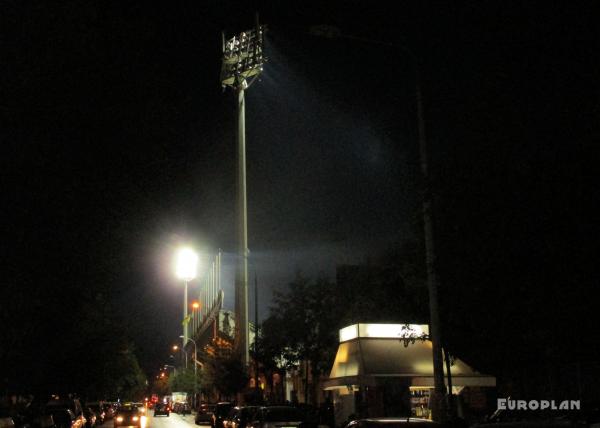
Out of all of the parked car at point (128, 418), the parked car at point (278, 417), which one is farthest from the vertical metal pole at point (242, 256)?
the parked car at point (278, 417)

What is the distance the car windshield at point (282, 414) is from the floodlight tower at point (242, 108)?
86.9 feet

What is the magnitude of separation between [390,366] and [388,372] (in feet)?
1.10

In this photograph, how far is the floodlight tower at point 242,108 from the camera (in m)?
49.1

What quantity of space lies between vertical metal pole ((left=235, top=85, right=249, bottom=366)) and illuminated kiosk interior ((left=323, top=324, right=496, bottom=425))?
775 inches

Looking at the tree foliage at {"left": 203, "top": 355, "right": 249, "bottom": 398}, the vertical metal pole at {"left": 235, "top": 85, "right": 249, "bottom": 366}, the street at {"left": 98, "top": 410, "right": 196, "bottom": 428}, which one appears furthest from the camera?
the tree foliage at {"left": 203, "top": 355, "right": 249, "bottom": 398}

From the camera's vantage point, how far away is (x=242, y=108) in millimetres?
54594

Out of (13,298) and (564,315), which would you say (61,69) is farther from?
(564,315)

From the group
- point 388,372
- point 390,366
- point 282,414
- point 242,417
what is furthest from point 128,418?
point 282,414

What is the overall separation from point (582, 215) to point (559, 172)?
73 centimetres

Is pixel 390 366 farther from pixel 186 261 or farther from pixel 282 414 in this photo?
pixel 186 261

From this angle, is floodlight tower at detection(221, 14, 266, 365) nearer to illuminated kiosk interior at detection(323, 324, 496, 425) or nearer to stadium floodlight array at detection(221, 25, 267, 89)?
stadium floodlight array at detection(221, 25, 267, 89)

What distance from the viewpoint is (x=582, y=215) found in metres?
10.6

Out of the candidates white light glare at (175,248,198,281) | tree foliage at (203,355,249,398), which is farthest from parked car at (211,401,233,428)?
white light glare at (175,248,198,281)

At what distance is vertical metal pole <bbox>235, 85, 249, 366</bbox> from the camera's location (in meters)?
48.5
